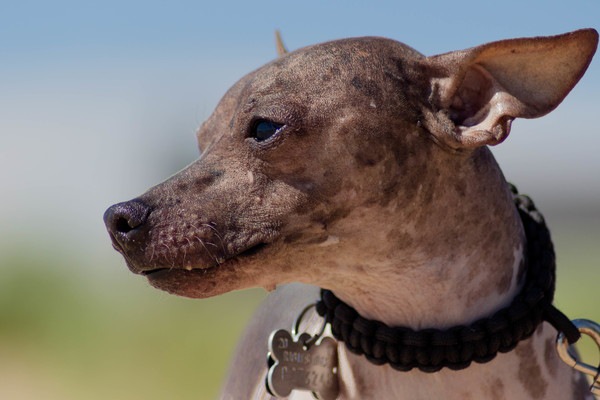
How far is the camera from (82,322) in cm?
730

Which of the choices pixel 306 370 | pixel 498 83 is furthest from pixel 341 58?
pixel 306 370

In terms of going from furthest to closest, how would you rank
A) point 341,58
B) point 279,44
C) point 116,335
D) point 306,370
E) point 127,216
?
1. point 116,335
2. point 279,44
3. point 306,370
4. point 341,58
5. point 127,216

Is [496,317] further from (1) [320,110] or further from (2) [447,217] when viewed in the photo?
(1) [320,110]

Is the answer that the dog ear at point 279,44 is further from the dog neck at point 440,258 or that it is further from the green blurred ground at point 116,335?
the green blurred ground at point 116,335

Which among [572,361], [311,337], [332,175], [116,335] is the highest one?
[332,175]

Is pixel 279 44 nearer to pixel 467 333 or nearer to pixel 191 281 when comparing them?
pixel 191 281

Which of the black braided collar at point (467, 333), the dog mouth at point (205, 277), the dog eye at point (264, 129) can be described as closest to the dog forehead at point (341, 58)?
the dog eye at point (264, 129)

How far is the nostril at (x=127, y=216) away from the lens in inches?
74.2

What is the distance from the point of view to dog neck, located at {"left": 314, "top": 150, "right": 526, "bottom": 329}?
1928 millimetres

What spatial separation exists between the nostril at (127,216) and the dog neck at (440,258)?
411 millimetres

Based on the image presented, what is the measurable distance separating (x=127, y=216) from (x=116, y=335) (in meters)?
5.20

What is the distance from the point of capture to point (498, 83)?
1.98 m

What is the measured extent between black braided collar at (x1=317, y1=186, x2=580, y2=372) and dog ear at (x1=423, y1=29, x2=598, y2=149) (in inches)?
13.9

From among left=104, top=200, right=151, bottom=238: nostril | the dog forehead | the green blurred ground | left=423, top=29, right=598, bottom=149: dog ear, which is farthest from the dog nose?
the green blurred ground
